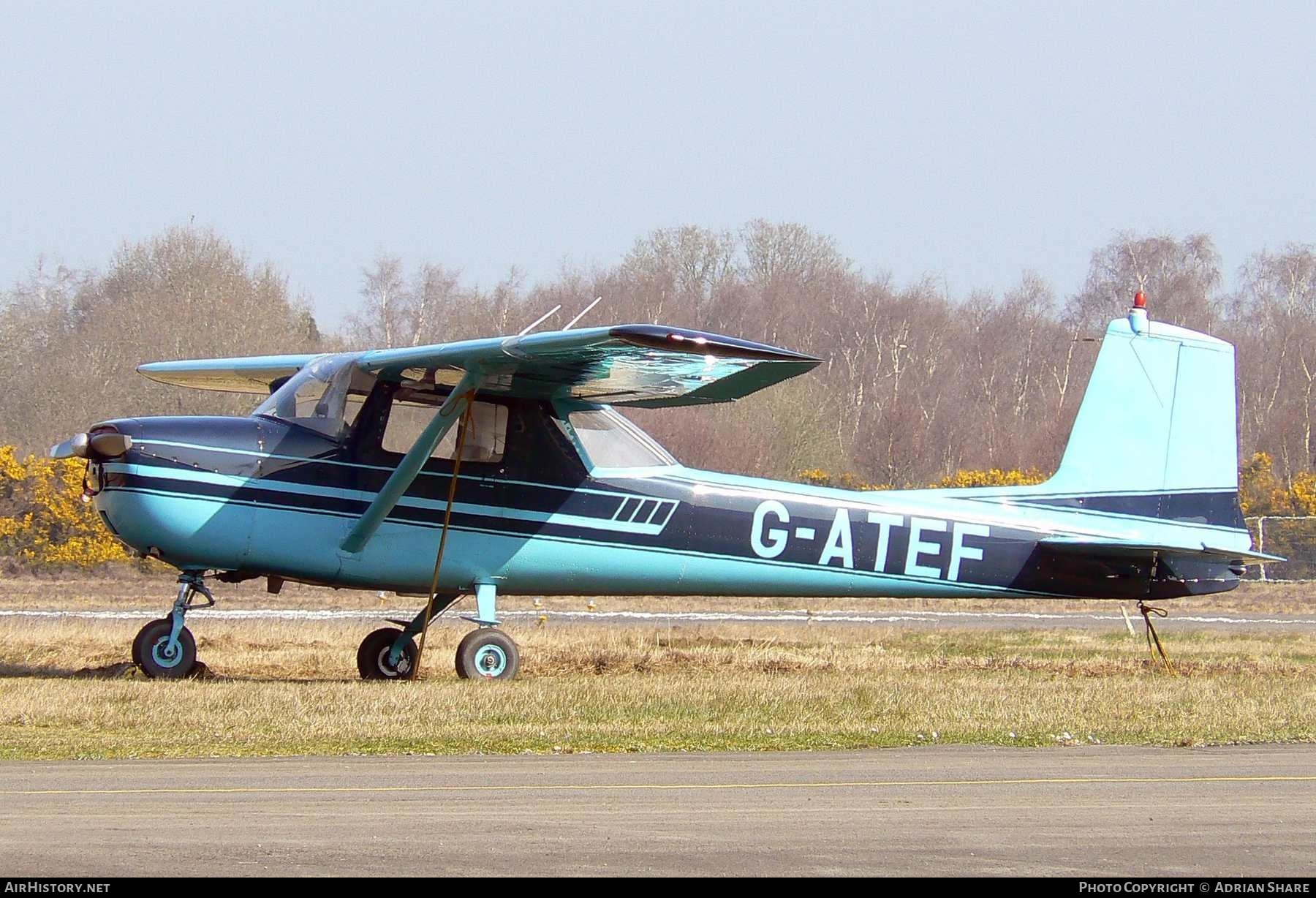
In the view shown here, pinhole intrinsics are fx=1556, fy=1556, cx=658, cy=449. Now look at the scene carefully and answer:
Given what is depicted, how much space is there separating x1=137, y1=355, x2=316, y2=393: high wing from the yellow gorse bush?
62.2ft

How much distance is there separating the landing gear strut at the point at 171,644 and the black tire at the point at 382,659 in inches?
64.9

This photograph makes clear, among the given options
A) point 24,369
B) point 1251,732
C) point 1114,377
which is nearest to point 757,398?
point 24,369

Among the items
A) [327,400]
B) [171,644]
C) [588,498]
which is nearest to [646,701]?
[588,498]

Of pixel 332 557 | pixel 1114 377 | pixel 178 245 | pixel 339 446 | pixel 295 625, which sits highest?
pixel 178 245

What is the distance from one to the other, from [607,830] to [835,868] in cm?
114

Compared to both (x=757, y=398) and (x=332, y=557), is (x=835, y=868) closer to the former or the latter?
(x=332, y=557)

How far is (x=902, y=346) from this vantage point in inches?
2726

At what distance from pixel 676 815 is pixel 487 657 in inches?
258

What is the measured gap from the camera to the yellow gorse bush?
1363 inches

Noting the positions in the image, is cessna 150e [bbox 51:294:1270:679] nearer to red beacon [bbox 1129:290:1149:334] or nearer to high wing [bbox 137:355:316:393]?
red beacon [bbox 1129:290:1149:334]

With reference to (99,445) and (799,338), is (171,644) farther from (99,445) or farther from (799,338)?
(799,338)

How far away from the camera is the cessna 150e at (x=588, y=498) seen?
489 inches

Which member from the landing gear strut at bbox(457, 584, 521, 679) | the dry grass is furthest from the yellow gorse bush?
A: the landing gear strut at bbox(457, 584, 521, 679)

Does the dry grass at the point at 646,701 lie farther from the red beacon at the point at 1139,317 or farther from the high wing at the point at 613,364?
the red beacon at the point at 1139,317
